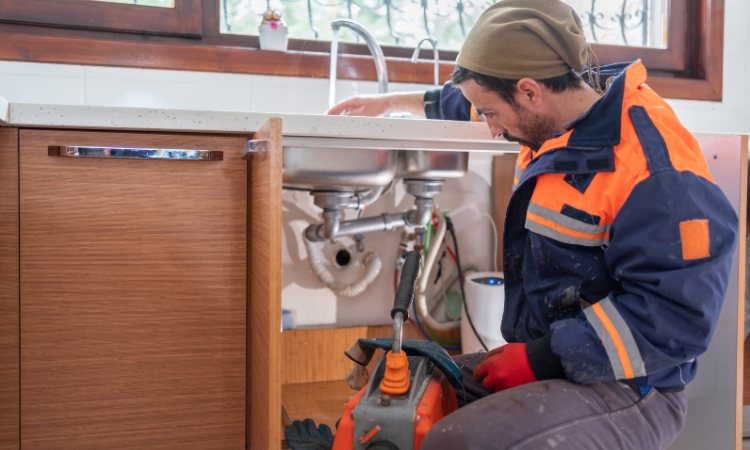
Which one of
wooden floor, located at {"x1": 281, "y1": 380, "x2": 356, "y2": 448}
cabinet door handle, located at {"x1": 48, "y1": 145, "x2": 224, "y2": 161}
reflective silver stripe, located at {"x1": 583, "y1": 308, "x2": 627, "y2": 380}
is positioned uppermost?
cabinet door handle, located at {"x1": 48, "y1": 145, "x2": 224, "y2": 161}

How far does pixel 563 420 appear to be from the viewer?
0.76m

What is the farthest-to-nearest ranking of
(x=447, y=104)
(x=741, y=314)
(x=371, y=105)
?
(x=371, y=105)
(x=447, y=104)
(x=741, y=314)

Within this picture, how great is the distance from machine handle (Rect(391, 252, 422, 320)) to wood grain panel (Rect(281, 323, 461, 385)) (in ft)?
3.30

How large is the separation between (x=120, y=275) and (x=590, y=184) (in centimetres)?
75

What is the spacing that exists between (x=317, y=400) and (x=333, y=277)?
35 centimetres

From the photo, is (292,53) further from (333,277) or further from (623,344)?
(623,344)

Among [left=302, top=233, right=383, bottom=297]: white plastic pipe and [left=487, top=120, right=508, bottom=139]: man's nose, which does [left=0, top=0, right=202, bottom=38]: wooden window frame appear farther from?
[left=487, top=120, right=508, bottom=139]: man's nose

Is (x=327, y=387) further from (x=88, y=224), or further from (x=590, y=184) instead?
(x=590, y=184)

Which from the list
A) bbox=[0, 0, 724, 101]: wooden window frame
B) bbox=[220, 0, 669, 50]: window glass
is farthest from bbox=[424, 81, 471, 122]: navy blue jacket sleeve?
bbox=[220, 0, 669, 50]: window glass

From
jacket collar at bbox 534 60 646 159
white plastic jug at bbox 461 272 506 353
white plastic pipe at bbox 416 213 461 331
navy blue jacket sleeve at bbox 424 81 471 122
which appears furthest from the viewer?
white plastic pipe at bbox 416 213 461 331

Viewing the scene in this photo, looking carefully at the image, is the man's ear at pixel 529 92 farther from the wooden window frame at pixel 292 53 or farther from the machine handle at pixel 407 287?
the wooden window frame at pixel 292 53

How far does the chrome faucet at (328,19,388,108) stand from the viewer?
5.37 ft

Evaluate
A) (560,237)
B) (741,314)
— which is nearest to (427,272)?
(741,314)

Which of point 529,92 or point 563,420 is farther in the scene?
point 529,92
